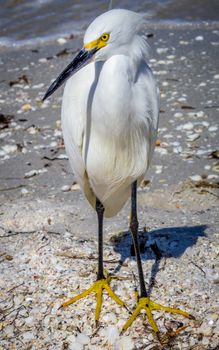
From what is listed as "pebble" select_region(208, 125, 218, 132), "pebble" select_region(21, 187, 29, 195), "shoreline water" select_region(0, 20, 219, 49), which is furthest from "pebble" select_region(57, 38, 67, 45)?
"pebble" select_region(21, 187, 29, 195)

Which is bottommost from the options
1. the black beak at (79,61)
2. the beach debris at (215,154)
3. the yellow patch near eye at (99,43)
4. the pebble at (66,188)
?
the pebble at (66,188)

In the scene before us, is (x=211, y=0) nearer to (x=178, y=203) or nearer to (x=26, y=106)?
(x=26, y=106)

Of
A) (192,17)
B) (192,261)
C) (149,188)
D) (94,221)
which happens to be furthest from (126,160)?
(192,17)

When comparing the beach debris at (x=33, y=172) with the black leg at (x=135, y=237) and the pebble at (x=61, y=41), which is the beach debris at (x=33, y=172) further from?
the pebble at (x=61, y=41)

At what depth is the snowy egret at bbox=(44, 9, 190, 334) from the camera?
8.32 ft

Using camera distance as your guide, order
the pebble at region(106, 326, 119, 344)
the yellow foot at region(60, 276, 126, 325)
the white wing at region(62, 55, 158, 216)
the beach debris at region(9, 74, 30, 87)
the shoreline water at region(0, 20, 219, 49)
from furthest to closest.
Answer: the shoreline water at region(0, 20, 219, 49) → the beach debris at region(9, 74, 30, 87) → the yellow foot at region(60, 276, 126, 325) → the pebble at region(106, 326, 119, 344) → the white wing at region(62, 55, 158, 216)

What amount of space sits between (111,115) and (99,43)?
0.33 meters

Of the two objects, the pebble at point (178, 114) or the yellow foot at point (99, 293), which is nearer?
the yellow foot at point (99, 293)

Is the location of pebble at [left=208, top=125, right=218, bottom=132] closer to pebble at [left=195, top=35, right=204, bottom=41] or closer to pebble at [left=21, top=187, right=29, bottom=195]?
pebble at [left=21, top=187, right=29, bottom=195]

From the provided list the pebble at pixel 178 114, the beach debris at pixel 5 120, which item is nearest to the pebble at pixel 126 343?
the pebble at pixel 178 114

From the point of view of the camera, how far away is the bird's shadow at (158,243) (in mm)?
3256

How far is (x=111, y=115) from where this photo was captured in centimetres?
266

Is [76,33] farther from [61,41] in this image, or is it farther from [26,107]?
[26,107]

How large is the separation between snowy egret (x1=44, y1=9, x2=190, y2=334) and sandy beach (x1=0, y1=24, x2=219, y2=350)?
0.35ft
